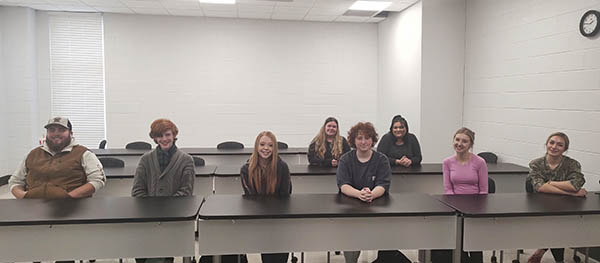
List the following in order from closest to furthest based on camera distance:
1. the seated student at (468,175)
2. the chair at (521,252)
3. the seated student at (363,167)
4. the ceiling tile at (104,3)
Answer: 1. the seated student at (363,167)
2. the seated student at (468,175)
3. the chair at (521,252)
4. the ceiling tile at (104,3)

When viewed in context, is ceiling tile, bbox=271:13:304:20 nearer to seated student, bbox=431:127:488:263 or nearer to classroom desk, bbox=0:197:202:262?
seated student, bbox=431:127:488:263

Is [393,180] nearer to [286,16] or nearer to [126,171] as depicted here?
[126,171]

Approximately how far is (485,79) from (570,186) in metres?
2.77

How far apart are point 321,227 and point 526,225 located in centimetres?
125

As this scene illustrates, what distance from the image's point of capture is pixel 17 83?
22.0 feet

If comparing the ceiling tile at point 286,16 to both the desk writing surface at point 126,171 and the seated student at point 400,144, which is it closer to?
the seated student at point 400,144

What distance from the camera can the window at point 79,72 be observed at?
23.0ft

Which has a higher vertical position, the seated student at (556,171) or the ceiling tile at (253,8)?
the ceiling tile at (253,8)

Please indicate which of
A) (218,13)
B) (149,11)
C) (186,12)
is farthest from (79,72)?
(218,13)

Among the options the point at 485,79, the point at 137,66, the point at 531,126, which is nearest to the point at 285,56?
the point at 137,66

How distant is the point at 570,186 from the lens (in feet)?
9.90

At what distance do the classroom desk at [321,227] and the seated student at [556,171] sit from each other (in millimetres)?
1127

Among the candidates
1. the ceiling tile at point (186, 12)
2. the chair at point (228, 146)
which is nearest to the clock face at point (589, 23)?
the chair at point (228, 146)

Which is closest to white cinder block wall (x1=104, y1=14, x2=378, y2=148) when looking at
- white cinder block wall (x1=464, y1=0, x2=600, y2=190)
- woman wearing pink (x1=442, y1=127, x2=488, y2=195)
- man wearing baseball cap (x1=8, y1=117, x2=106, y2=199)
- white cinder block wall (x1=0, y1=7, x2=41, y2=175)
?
white cinder block wall (x1=0, y1=7, x2=41, y2=175)
